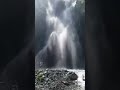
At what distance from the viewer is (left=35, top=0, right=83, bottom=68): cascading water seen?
20513 millimetres

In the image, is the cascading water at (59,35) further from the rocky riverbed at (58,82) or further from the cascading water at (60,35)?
the rocky riverbed at (58,82)

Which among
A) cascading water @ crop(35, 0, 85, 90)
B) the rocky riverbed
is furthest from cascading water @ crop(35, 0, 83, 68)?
the rocky riverbed

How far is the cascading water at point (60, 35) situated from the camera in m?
20.5

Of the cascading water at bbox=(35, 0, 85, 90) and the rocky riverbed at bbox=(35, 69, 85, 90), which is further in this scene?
the cascading water at bbox=(35, 0, 85, 90)

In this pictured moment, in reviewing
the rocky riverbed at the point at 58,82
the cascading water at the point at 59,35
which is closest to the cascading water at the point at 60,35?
the cascading water at the point at 59,35

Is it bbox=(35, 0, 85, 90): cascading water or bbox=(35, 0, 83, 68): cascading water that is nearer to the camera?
bbox=(35, 0, 85, 90): cascading water

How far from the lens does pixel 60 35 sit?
21.1m

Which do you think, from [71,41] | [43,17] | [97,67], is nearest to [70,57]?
[71,41]

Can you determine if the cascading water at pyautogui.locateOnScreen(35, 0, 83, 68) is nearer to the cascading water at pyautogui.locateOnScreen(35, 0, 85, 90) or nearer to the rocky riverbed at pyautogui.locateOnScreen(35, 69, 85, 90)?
the cascading water at pyautogui.locateOnScreen(35, 0, 85, 90)

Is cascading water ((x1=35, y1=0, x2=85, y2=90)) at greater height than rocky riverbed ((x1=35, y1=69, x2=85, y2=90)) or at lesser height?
greater

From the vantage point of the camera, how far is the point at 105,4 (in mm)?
3025

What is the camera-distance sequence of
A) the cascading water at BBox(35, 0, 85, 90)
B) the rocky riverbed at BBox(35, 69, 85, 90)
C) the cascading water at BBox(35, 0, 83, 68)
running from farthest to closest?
1. the cascading water at BBox(35, 0, 83, 68)
2. the cascading water at BBox(35, 0, 85, 90)
3. the rocky riverbed at BBox(35, 69, 85, 90)

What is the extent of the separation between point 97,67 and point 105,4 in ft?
3.11

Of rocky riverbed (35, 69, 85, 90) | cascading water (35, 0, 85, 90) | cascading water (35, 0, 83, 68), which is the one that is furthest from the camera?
cascading water (35, 0, 83, 68)
